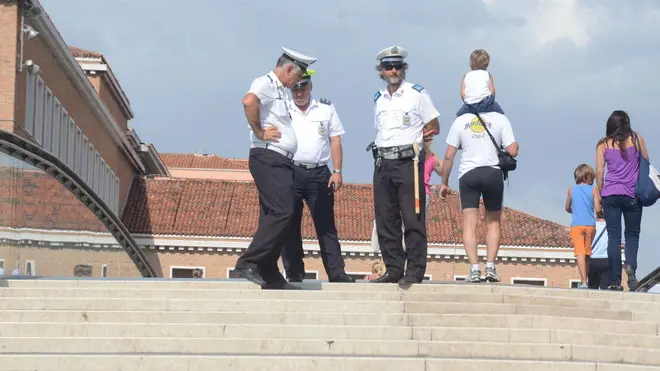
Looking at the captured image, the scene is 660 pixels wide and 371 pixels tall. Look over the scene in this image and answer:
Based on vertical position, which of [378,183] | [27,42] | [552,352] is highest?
[27,42]

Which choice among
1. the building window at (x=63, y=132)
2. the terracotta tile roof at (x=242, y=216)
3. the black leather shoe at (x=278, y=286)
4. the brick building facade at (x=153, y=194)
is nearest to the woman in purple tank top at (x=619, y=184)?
the black leather shoe at (x=278, y=286)

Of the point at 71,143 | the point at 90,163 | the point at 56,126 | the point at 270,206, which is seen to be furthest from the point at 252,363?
the point at 90,163

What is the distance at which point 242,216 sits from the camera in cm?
6638

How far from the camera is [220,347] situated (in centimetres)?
1209

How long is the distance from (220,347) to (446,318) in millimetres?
2107

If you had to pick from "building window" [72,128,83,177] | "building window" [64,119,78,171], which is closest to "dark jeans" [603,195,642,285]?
"building window" [64,119,78,171]

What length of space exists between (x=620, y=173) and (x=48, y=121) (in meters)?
34.4

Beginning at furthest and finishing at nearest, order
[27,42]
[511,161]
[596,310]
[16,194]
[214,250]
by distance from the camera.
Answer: [214,250], [27,42], [16,194], [511,161], [596,310]

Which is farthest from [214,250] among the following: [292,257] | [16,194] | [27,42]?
[292,257]

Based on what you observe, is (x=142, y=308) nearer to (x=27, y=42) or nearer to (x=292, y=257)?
(x=292, y=257)

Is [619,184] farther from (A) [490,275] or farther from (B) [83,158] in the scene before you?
(B) [83,158]

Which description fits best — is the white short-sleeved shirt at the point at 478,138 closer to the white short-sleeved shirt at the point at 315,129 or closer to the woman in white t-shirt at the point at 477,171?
the woman in white t-shirt at the point at 477,171

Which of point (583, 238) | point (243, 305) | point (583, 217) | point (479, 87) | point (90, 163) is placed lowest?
point (243, 305)

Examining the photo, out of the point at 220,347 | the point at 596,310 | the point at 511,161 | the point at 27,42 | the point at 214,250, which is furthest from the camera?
the point at 214,250
